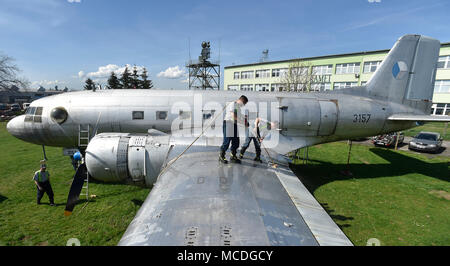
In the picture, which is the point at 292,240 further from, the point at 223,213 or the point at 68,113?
the point at 68,113

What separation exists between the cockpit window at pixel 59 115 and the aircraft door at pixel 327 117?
12.2m

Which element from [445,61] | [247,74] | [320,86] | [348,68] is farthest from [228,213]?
[247,74]

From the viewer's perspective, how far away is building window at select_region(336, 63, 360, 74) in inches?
1525

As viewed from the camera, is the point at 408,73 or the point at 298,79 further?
the point at 298,79

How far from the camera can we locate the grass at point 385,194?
21.7ft

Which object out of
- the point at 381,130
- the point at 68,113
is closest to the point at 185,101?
the point at 68,113

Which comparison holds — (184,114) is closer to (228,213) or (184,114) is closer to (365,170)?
(228,213)

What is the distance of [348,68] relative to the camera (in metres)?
39.5

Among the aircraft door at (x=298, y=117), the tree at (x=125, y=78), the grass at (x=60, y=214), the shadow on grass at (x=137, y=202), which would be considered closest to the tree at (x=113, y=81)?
the tree at (x=125, y=78)

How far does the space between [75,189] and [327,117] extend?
10.4 metres

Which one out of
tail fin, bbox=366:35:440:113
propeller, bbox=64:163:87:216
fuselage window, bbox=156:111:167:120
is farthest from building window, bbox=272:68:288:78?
propeller, bbox=64:163:87:216

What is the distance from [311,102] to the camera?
9.84 metres

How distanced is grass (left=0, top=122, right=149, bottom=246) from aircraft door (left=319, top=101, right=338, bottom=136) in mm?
8882

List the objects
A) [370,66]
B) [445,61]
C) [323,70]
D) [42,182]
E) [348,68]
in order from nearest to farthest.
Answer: [42,182] < [445,61] < [370,66] < [348,68] < [323,70]
